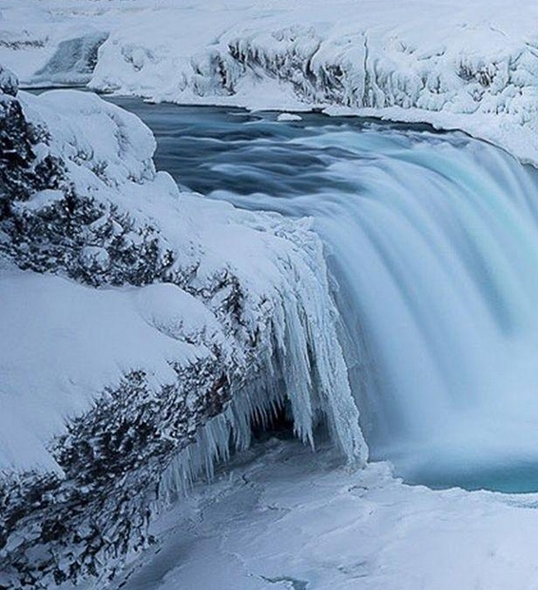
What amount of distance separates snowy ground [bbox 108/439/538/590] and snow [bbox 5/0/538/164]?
3.50 meters

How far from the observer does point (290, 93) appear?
7953mm

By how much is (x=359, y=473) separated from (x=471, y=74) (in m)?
4.33

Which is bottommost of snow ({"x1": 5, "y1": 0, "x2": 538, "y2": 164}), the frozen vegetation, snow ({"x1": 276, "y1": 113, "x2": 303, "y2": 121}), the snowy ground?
the snowy ground

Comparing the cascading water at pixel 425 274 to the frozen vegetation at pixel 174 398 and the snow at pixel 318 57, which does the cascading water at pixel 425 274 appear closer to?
the frozen vegetation at pixel 174 398

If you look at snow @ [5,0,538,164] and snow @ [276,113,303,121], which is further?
snow @ [276,113,303,121]

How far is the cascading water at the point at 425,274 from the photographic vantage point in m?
4.10

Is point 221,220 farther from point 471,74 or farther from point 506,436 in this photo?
point 471,74

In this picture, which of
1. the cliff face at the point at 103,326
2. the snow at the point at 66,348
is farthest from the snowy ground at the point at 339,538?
the snow at the point at 66,348

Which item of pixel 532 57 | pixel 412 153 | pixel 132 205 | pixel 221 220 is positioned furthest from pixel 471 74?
pixel 132 205

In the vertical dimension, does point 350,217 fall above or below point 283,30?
below

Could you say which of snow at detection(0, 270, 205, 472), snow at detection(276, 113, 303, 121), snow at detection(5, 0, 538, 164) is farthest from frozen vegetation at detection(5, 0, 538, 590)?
snow at detection(276, 113, 303, 121)

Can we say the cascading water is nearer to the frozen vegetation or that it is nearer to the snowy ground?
the frozen vegetation

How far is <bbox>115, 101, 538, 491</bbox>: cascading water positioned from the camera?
4098mm

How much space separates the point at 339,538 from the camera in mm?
2928
